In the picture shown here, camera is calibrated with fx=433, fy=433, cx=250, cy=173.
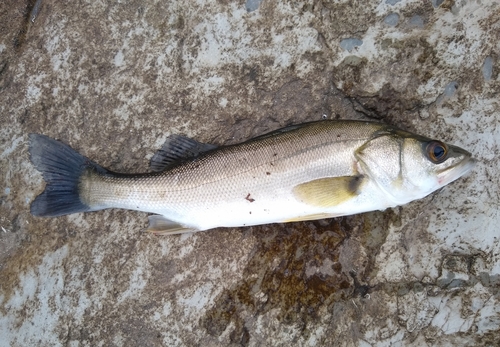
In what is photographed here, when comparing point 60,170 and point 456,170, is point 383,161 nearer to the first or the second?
point 456,170

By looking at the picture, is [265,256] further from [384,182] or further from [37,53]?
[37,53]

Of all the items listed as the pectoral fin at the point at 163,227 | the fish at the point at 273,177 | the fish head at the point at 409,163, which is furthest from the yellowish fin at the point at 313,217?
the pectoral fin at the point at 163,227

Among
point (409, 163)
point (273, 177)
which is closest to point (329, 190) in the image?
point (273, 177)

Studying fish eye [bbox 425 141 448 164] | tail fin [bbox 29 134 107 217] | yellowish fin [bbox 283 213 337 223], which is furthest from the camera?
tail fin [bbox 29 134 107 217]

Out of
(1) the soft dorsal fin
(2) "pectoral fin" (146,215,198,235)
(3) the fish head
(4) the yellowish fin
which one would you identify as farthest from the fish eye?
(2) "pectoral fin" (146,215,198,235)

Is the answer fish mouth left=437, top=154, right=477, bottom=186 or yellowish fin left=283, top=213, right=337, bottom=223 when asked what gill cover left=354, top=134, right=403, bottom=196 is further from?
yellowish fin left=283, top=213, right=337, bottom=223

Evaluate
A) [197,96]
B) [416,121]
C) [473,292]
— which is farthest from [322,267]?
[197,96]

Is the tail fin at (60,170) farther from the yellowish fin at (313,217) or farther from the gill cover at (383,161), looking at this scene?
the gill cover at (383,161)
